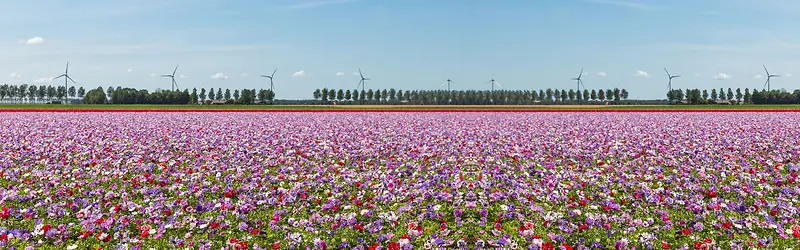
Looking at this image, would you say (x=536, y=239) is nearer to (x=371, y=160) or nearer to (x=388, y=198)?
(x=388, y=198)

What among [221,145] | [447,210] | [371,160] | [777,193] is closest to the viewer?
[447,210]

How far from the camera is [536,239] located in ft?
21.7

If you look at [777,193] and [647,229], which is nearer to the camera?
[647,229]

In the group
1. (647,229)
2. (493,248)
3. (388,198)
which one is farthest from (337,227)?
(647,229)

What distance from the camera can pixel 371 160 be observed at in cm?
1296

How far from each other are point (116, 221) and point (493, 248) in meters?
5.10

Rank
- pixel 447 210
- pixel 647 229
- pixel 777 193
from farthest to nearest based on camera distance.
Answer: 1. pixel 777 193
2. pixel 447 210
3. pixel 647 229

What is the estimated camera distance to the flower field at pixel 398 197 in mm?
7016

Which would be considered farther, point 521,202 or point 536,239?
point 521,202

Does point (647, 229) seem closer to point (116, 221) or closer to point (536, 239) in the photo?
point (536, 239)

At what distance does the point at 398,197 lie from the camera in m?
8.77

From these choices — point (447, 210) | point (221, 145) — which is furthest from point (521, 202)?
point (221, 145)

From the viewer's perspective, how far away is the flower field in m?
7.02

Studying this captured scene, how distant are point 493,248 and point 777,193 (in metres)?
6.13
